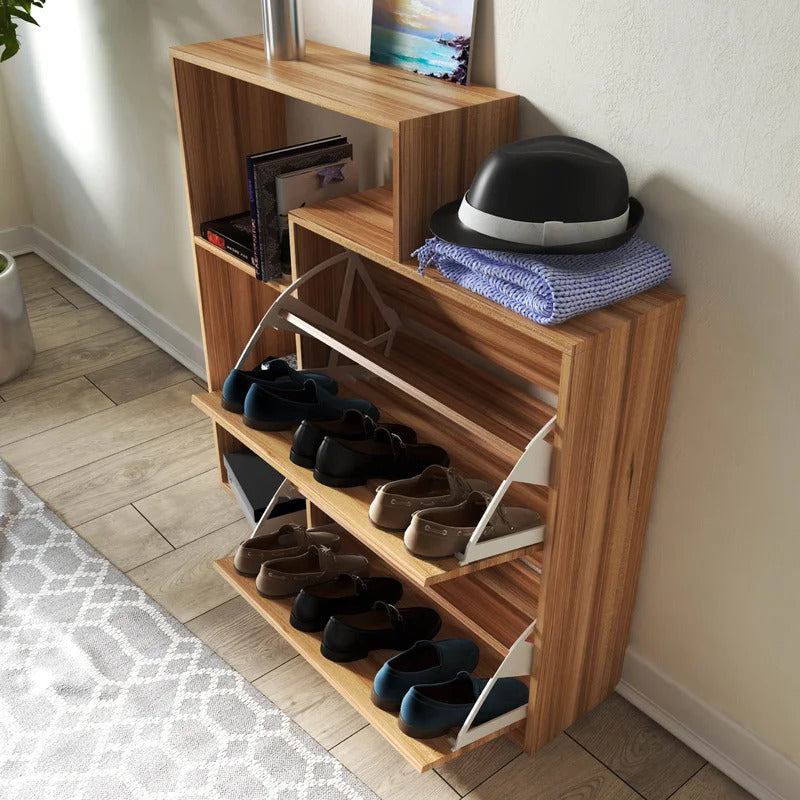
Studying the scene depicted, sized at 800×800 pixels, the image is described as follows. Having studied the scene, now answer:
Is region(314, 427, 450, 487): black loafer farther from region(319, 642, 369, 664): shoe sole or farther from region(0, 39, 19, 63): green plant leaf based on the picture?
region(0, 39, 19, 63): green plant leaf

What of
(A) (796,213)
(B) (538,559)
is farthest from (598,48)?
(B) (538,559)

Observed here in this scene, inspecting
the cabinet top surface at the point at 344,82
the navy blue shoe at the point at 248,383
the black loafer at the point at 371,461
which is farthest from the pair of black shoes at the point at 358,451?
the cabinet top surface at the point at 344,82

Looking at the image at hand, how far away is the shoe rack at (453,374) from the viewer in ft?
4.88

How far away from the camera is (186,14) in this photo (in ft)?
7.77

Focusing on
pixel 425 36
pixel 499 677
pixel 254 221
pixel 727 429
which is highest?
pixel 425 36

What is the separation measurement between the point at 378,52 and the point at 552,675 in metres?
1.24

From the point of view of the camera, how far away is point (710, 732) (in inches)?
70.7

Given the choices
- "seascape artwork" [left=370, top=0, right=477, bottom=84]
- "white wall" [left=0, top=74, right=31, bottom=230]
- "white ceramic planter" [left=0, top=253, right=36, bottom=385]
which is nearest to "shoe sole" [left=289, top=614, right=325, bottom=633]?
"seascape artwork" [left=370, top=0, right=477, bottom=84]

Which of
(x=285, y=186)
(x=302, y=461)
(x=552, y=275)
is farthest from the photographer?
(x=285, y=186)

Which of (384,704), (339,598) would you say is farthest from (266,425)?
(384,704)

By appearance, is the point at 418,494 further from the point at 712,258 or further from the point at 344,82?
the point at 344,82

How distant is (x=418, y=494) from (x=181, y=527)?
897 millimetres

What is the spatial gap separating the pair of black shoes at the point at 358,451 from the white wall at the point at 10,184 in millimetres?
2428

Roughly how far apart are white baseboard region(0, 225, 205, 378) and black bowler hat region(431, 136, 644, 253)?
1765mm
